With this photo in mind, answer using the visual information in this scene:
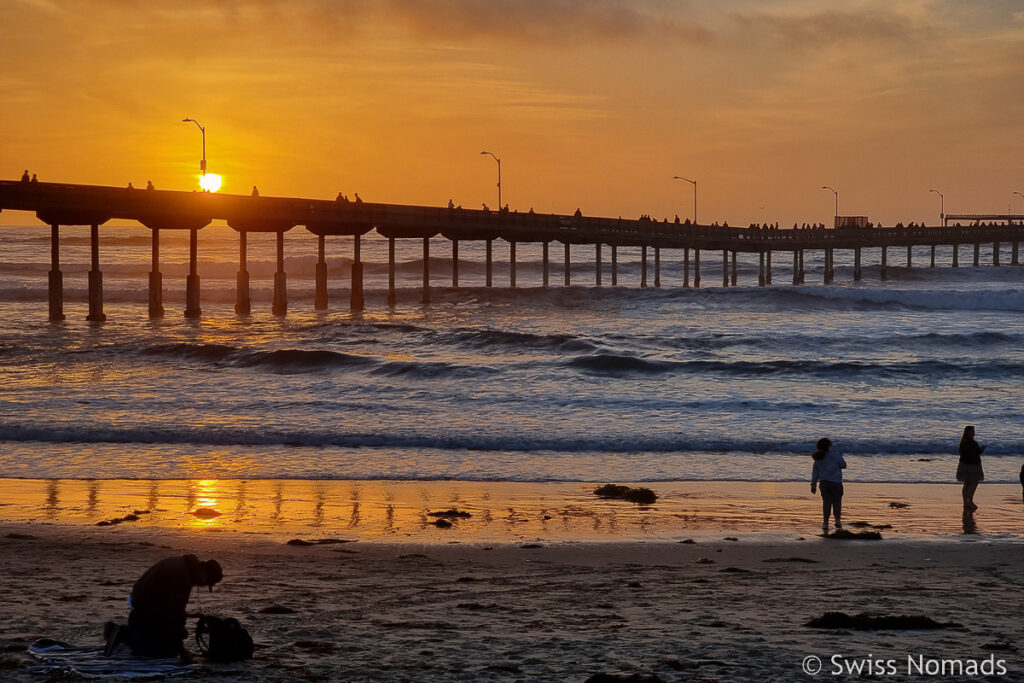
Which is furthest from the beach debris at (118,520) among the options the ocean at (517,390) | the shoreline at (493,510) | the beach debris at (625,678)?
the beach debris at (625,678)

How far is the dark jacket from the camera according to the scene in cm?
834

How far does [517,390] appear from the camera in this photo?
106 ft

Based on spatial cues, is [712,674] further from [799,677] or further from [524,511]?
[524,511]

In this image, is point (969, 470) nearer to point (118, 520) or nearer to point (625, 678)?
point (625, 678)

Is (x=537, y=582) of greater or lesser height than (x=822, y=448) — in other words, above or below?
below

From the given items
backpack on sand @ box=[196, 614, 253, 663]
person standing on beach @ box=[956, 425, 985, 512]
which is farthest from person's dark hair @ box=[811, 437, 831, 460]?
backpack on sand @ box=[196, 614, 253, 663]

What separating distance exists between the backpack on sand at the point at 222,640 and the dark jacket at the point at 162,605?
0.20m

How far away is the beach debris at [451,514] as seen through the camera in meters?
15.8

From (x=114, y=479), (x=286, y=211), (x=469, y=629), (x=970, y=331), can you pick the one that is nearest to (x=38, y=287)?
(x=286, y=211)

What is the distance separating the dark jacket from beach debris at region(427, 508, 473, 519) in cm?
742

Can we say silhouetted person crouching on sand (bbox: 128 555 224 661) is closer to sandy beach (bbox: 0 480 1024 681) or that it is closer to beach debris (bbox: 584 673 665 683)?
sandy beach (bbox: 0 480 1024 681)

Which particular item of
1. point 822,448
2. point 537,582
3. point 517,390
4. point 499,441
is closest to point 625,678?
point 537,582

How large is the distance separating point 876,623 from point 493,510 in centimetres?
738

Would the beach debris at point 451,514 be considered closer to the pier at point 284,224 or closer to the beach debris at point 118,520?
the beach debris at point 118,520
